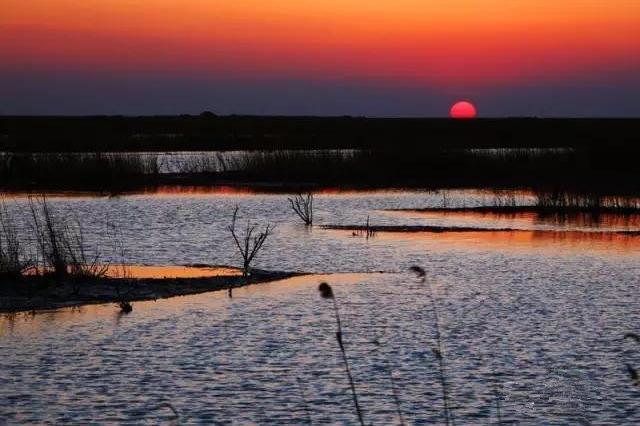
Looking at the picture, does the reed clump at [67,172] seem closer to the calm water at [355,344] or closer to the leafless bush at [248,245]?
the leafless bush at [248,245]

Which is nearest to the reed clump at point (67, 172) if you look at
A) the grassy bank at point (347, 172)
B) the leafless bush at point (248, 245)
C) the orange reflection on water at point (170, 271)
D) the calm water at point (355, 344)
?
the grassy bank at point (347, 172)

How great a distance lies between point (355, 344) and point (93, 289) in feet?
14.6

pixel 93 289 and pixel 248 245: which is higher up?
pixel 248 245

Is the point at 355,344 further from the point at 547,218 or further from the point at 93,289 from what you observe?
the point at 547,218

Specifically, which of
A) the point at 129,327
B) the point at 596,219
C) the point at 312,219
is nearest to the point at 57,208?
the point at 312,219

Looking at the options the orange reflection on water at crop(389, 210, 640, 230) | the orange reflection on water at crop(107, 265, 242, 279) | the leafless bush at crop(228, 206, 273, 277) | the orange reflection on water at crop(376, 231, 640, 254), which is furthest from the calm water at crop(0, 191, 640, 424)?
the orange reflection on water at crop(389, 210, 640, 230)

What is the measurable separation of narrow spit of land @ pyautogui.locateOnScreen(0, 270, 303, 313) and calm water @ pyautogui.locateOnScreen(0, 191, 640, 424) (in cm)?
41

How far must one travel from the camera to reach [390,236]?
21.7 m

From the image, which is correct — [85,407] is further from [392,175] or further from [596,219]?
[392,175]

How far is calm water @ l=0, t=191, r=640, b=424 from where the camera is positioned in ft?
28.8

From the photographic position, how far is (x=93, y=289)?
560 inches

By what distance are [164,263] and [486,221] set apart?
9.85 m

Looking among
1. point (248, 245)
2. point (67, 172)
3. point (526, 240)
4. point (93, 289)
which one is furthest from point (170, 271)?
point (67, 172)

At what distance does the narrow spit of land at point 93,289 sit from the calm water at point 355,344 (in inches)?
16.2
